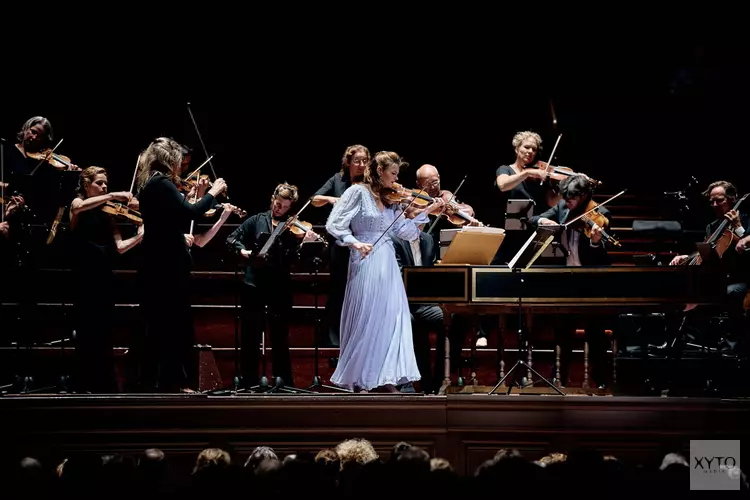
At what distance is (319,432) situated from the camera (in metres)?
4.73

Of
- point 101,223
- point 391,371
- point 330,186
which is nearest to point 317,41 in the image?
point 330,186

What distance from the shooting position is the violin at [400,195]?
5555mm

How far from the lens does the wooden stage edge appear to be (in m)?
4.67

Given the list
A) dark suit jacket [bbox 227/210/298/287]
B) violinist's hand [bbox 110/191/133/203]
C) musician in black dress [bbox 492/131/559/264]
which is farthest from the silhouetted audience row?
musician in black dress [bbox 492/131/559/264]

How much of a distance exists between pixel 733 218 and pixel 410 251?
2.31 metres

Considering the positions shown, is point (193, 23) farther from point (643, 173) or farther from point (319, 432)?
point (319, 432)

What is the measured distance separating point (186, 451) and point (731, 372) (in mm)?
3583

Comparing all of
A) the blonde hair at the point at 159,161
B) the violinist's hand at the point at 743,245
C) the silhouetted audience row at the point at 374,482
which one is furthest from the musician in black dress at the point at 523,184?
the silhouetted audience row at the point at 374,482

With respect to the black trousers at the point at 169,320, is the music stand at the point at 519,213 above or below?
above

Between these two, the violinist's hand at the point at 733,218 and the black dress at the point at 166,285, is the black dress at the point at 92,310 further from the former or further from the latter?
the violinist's hand at the point at 733,218

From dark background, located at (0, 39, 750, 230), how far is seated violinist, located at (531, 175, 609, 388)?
3.09m

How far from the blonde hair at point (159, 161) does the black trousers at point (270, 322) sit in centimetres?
108

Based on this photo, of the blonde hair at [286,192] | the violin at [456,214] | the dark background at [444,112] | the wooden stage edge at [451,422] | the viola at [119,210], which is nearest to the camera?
the wooden stage edge at [451,422]

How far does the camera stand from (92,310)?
545 centimetres
